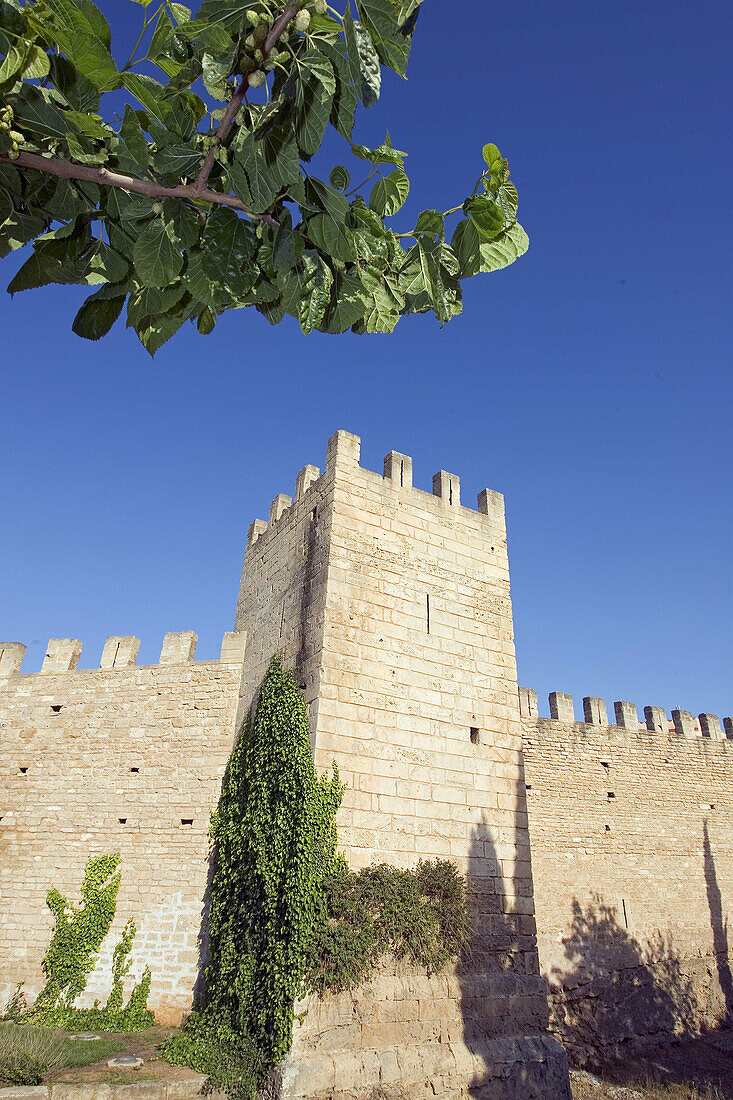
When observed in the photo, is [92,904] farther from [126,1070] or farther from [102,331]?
[102,331]

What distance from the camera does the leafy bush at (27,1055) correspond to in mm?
7000

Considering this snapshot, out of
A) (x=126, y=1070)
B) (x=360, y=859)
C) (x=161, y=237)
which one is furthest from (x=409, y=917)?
(x=161, y=237)

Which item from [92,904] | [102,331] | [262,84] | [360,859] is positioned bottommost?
[92,904]

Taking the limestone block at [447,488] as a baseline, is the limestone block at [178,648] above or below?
below

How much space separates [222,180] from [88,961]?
1122cm

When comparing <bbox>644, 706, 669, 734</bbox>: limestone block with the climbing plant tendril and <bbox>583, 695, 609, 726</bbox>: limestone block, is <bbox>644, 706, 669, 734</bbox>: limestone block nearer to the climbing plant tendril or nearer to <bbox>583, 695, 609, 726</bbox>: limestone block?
<bbox>583, 695, 609, 726</bbox>: limestone block

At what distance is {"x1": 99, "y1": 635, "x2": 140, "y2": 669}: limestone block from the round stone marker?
19.3ft

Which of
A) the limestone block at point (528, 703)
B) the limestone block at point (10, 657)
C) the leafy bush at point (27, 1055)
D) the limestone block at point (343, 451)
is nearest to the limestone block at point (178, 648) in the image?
the limestone block at point (10, 657)

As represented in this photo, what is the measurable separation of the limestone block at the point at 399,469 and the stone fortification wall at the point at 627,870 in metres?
6.46

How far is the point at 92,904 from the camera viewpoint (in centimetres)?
1011

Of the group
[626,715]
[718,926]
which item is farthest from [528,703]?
[718,926]

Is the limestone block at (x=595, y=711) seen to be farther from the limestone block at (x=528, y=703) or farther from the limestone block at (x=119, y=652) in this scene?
the limestone block at (x=119, y=652)

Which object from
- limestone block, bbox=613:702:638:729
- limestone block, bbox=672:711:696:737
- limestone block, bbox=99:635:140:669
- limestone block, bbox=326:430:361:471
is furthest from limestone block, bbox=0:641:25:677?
limestone block, bbox=672:711:696:737

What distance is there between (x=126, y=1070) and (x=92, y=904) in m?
3.13
